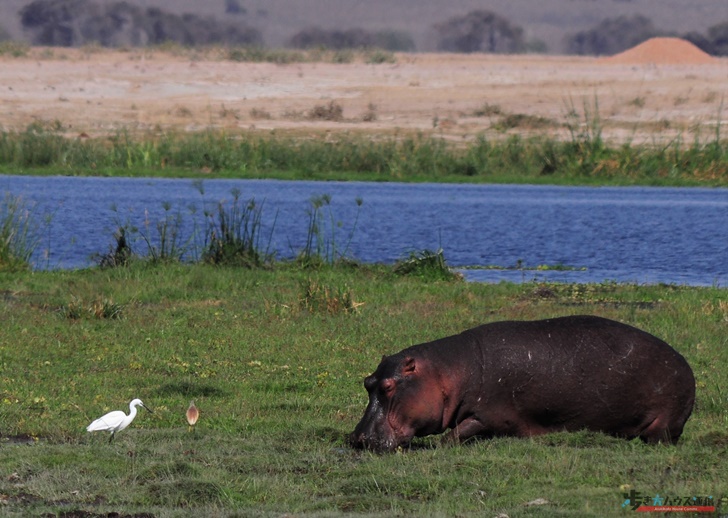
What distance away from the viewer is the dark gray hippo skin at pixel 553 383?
8.31 metres

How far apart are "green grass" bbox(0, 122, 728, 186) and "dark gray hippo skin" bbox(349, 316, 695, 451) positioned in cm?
3017

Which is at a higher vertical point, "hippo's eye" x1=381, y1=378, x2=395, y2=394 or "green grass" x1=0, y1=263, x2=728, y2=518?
"hippo's eye" x1=381, y1=378, x2=395, y2=394

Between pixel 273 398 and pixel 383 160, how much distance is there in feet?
102

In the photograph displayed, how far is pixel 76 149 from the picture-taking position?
3975 centimetres

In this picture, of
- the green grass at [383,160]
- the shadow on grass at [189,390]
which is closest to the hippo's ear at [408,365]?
the shadow on grass at [189,390]

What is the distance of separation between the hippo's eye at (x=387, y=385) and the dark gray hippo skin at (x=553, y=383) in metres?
0.19

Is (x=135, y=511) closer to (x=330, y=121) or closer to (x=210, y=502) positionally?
(x=210, y=502)

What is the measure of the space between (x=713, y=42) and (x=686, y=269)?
8228 cm

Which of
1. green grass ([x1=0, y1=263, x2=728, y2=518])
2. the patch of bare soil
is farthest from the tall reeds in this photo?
the patch of bare soil

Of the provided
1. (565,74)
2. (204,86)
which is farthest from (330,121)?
Answer: (565,74)

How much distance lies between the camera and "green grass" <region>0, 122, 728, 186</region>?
38812mm

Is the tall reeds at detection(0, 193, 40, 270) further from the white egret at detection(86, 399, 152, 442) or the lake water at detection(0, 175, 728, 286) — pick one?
the white egret at detection(86, 399, 152, 442)

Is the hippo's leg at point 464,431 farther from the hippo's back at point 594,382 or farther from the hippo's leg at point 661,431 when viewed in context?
the hippo's leg at point 661,431

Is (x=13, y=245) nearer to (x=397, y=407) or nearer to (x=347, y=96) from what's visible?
(x=397, y=407)
